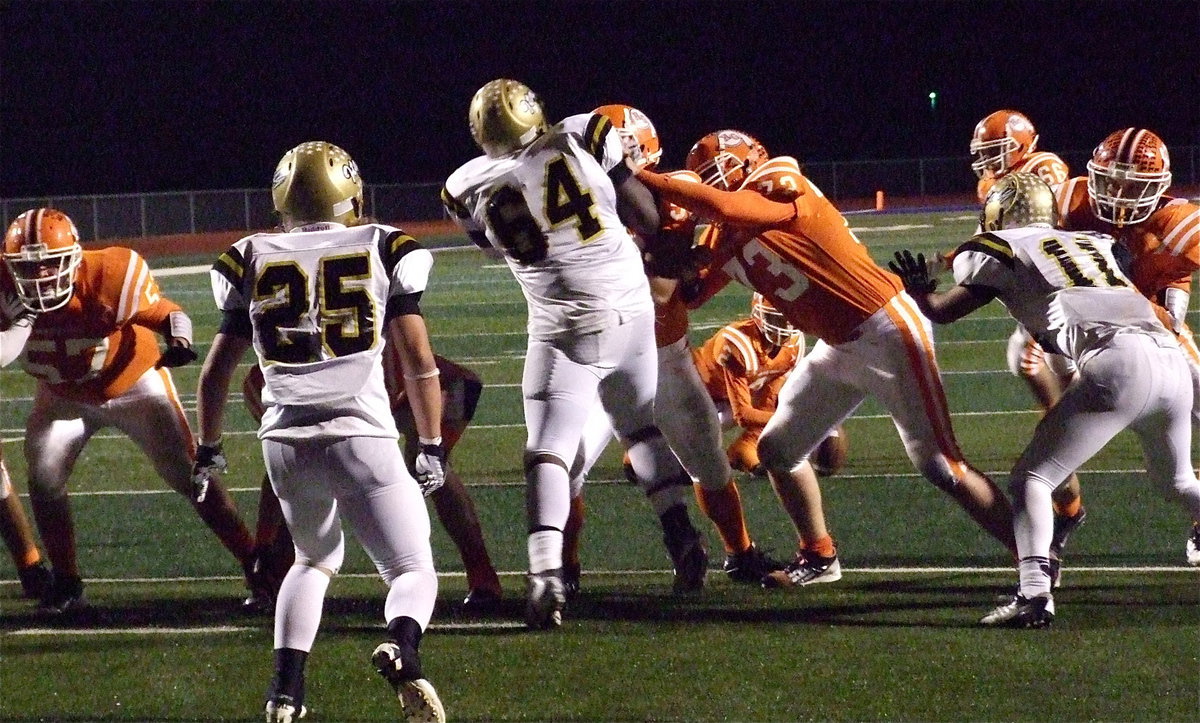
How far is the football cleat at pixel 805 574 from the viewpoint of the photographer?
5.72m

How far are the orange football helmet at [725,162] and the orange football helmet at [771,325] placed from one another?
2.10 meters

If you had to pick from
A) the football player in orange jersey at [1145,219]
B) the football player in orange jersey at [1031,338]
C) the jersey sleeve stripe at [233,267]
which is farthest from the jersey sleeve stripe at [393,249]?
the football player in orange jersey at [1145,219]

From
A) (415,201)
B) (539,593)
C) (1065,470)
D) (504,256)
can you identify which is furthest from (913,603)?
(415,201)

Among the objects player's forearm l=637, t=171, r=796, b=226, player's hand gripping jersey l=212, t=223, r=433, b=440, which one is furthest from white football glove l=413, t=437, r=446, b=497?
player's forearm l=637, t=171, r=796, b=226

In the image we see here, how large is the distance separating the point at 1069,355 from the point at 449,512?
1.97 metres

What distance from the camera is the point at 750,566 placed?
5.85m

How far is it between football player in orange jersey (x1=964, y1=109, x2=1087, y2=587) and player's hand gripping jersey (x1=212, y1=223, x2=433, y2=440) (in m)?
2.10

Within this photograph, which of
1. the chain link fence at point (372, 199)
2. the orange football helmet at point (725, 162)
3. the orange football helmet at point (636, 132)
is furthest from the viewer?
the chain link fence at point (372, 199)

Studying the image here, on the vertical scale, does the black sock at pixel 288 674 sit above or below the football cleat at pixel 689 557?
above

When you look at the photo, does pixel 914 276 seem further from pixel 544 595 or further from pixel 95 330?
pixel 95 330

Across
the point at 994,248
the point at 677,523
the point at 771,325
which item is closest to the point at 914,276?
the point at 994,248

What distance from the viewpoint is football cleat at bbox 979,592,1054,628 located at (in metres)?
4.89

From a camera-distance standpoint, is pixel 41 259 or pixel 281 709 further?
pixel 41 259

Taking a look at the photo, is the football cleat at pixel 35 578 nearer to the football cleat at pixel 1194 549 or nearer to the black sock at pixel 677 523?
the black sock at pixel 677 523
